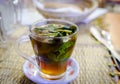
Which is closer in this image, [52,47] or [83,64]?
[52,47]

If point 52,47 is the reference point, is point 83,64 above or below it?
below

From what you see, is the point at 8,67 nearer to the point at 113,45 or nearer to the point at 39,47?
the point at 39,47

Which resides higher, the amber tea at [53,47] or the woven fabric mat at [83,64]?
the amber tea at [53,47]

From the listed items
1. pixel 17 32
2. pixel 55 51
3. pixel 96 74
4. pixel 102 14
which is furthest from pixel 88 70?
pixel 102 14

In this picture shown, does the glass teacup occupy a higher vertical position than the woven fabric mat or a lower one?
higher

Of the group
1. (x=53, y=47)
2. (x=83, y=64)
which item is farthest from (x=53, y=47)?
(x=83, y=64)

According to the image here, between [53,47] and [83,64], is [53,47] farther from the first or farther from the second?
[83,64]
